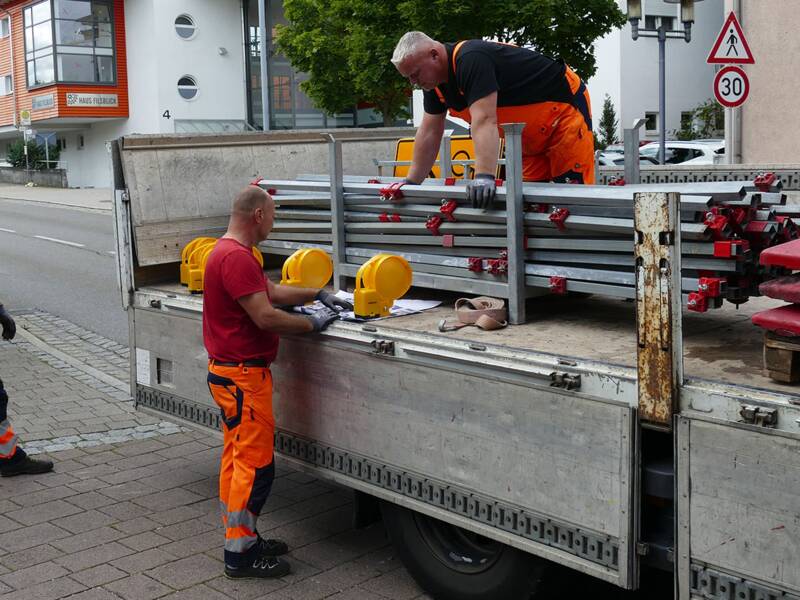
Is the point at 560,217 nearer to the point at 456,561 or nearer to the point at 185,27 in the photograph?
the point at 456,561

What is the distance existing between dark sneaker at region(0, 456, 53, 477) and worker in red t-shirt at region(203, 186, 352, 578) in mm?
2165

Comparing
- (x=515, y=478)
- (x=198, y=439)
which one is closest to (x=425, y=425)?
(x=515, y=478)

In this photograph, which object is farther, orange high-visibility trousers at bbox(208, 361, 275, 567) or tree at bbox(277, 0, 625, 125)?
tree at bbox(277, 0, 625, 125)

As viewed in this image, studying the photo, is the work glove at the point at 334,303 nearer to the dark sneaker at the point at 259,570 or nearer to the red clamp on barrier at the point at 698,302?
the dark sneaker at the point at 259,570

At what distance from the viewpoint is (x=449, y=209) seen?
4.55 m

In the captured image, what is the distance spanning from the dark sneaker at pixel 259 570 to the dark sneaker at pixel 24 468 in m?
2.15

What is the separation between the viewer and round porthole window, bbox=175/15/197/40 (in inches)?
1716

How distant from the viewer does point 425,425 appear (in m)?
3.76

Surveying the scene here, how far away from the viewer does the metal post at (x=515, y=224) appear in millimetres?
4094

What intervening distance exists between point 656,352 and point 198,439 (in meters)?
4.50

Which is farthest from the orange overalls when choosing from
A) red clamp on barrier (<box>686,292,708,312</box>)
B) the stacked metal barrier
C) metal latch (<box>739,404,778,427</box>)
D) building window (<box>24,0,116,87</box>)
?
building window (<box>24,0,116,87</box>)

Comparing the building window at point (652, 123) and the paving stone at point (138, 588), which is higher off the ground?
the building window at point (652, 123)

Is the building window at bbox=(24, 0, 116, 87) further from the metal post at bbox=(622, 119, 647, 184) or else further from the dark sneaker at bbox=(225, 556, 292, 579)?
the dark sneaker at bbox=(225, 556, 292, 579)

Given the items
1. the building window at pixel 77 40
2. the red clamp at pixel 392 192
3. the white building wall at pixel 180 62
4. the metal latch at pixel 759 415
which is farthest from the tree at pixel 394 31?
the building window at pixel 77 40
